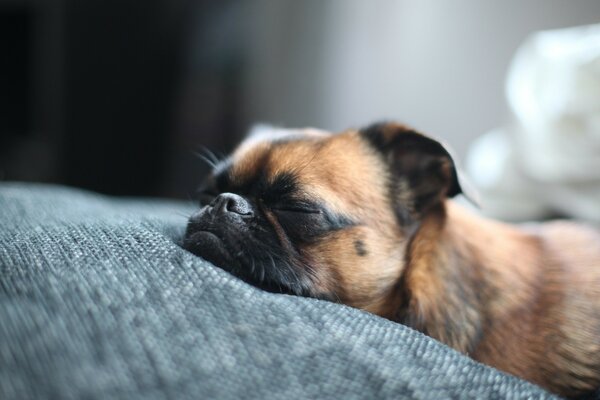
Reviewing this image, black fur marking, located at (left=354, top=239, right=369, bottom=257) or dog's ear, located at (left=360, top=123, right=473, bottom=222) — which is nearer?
black fur marking, located at (left=354, top=239, right=369, bottom=257)

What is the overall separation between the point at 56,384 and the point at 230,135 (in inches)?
128

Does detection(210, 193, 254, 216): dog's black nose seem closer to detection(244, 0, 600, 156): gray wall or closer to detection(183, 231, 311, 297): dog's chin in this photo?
detection(183, 231, 311, 297): dog's chin

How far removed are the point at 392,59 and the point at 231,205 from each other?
2.01 meters

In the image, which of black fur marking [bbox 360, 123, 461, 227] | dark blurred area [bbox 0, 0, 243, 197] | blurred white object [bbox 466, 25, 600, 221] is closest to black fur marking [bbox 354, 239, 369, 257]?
black fur marking [bbox 360, 123, 461, 227]

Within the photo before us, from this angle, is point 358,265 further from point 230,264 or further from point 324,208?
point 230,264

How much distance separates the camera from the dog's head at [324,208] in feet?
3.00

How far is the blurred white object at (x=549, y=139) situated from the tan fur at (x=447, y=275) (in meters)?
0.33

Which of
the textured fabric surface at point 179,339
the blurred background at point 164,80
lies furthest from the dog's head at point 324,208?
the blurred background at point 164,80

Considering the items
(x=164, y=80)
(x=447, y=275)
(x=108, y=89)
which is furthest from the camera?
(x=164, y=80)

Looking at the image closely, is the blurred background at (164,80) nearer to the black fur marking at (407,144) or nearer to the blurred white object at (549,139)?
the blurred white object at (549,139)

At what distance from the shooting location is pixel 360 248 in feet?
3.27

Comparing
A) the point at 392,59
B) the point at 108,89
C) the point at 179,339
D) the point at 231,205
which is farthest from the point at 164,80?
the point at 179,339

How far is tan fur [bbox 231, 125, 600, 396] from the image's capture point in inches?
38.3

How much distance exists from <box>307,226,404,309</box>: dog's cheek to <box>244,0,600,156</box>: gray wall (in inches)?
53.8
